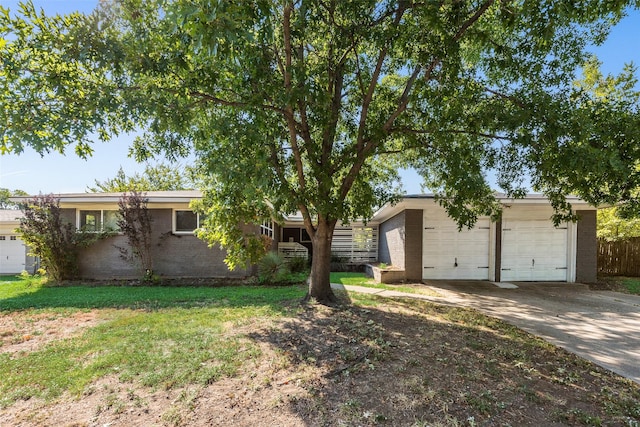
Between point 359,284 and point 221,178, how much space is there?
6.77m

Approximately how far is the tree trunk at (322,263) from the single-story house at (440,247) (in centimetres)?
485

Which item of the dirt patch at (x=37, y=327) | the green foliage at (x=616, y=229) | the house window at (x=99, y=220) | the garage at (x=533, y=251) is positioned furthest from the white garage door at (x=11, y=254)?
the green foliage at (x=616, y=229)

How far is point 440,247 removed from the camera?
11328mm

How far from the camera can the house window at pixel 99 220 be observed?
11.4 meters

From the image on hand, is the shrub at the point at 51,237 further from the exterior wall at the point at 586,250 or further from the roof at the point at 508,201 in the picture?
the exterior wall at the point at 586,250

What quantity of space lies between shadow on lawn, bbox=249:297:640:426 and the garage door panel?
5.79 metres

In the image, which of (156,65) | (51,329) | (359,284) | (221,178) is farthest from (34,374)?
(359,284)

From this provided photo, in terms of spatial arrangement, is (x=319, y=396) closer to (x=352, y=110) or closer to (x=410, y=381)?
(x=410, y=381)

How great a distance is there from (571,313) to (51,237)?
14.5 m

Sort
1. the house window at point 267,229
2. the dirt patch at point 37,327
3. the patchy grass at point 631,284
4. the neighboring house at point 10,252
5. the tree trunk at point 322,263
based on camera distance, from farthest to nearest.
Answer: the neighboring house at point 10,252 → the house window at point 267,229 → the patchy grass at point 631,284 → the tree trunk at point 322,263 → the dirt patch at point 37,327

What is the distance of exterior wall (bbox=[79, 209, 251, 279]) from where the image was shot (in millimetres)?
11305

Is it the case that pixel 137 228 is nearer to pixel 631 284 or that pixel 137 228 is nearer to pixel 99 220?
pixel 99 220

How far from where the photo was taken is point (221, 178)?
505 centimetres

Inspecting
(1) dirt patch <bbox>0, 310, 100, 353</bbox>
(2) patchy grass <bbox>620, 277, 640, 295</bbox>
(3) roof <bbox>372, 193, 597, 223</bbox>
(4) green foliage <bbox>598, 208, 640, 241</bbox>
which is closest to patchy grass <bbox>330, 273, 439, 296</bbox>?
(3) roof <bbox>372, 193, 597, 223</bbox>
